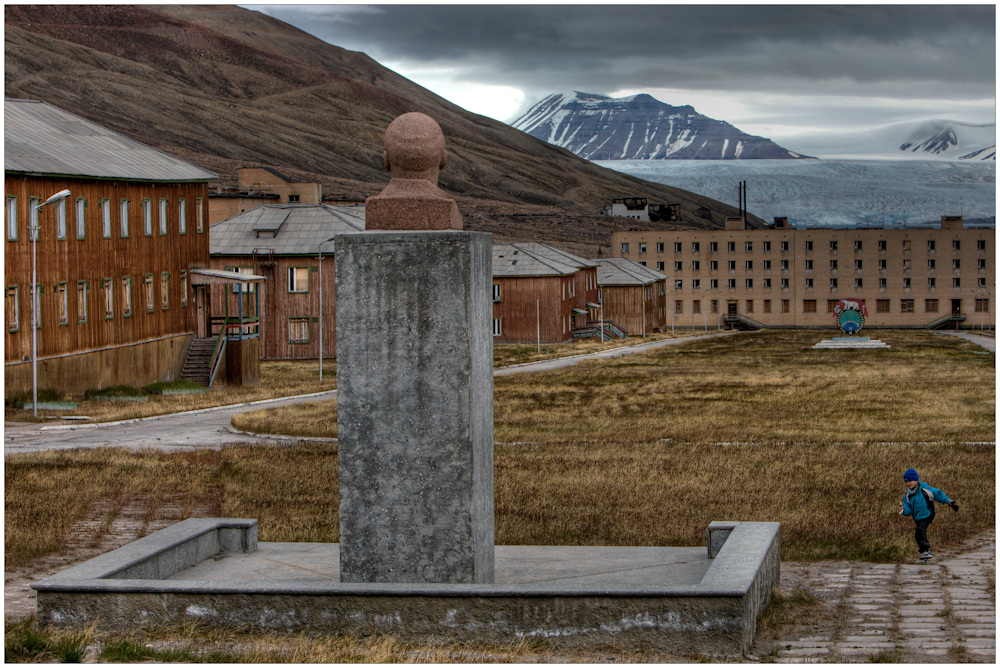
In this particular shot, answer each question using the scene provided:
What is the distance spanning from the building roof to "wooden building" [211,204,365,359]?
42.0 m

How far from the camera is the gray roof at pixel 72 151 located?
134ft

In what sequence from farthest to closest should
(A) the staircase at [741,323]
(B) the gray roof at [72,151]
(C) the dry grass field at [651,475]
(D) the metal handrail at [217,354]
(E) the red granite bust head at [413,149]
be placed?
(A) the staircase at [741,323] < (D) the metal handrail at [217,354] < (B) the gray roof at [72,151] < (C) the dry grass field at [651,475] < (E) the red granite bust head at [413,149]

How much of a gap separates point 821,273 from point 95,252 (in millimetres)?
98622

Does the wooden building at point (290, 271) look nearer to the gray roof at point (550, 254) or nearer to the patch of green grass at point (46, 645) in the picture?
the gray roof at point (550, 254)

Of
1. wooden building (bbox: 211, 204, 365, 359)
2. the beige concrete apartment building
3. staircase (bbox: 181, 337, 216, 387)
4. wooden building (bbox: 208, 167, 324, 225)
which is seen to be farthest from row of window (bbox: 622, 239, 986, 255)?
staircase (bbox: 181, 337, 216, 387)

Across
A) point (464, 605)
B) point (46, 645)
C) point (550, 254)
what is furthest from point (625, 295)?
point (46, 645)

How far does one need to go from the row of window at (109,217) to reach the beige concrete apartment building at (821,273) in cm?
8076

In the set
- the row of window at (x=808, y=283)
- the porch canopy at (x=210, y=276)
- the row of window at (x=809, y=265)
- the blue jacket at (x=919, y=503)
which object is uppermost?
the row of window at (x=809, y=265)

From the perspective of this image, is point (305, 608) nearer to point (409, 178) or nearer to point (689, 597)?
point (689, 597)

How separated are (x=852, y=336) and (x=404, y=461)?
78506 millimetres

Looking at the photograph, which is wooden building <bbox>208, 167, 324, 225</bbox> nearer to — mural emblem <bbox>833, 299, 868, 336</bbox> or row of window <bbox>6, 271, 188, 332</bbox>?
mural emblem <bbox>833, 299, 868, 336</bbox>

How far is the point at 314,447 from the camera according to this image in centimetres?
2680

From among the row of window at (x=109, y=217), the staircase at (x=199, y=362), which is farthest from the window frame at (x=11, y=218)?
the staircase at (x=199, y=362)

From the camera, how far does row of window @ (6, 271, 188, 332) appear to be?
38.0m
